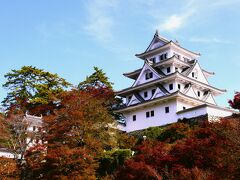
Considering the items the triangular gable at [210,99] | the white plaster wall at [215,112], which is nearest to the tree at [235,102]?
the white plaster wall at [215,112]

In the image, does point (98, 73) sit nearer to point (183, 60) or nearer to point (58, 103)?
point (58, 103)

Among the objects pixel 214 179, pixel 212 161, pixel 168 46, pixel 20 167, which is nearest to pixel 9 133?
pixel 20 167

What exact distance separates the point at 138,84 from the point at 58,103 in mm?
10695

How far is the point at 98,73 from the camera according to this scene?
51.1m

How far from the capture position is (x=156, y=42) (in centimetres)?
4575

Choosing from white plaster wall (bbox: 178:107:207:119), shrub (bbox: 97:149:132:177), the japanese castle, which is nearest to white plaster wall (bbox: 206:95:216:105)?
the japanese castle

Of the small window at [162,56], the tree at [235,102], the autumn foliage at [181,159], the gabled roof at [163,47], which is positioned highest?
the gabled roof at [163,47]

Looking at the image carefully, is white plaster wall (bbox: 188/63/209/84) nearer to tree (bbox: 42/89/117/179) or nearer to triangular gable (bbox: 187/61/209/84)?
triangular gable (bbox: 187/61/209/84)

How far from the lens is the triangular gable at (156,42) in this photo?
4488 cm

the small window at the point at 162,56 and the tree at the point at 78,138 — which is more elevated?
the small window at the point at 162,56

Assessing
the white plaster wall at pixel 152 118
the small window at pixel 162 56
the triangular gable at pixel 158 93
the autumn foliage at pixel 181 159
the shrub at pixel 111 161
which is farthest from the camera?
the small window at pixel 162 56

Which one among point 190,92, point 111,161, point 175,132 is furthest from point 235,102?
point 190,92

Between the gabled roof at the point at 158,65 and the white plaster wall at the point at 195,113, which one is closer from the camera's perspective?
the white plaster wall at the point at 195,113

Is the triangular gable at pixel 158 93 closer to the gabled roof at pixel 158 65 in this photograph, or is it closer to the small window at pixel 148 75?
the small window at pixel 148 75
